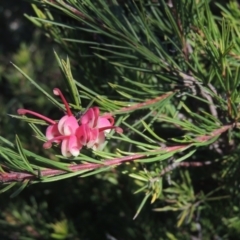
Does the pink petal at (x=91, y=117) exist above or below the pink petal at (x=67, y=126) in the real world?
below

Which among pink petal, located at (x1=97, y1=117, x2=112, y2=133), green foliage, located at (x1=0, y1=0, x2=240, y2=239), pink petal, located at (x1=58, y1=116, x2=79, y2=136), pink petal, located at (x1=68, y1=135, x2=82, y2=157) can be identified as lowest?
green foliage, located at (x1=0, y1=0, x2=240, y2=239)

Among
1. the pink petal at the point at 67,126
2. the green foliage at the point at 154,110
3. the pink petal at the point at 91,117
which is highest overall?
the pink petal at the point at 67,126

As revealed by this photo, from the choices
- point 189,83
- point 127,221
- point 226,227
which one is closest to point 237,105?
point 189,83

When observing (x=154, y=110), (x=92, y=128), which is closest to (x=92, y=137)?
(x=92, y=128)

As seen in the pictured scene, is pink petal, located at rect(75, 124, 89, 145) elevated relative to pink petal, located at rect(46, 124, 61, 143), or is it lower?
lower

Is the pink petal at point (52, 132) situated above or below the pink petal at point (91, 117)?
above

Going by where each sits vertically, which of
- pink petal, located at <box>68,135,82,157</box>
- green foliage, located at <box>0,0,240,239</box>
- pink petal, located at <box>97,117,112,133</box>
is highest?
pink petal, located at <box>68,135,82,157</box>

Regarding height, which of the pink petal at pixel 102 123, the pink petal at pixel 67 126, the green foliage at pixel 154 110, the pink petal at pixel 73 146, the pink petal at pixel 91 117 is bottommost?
the green foliage at pixel 154 110

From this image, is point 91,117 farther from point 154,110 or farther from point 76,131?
point 154,110

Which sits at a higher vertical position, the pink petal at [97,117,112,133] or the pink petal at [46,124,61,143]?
the pink petal at [46,124,61,143]

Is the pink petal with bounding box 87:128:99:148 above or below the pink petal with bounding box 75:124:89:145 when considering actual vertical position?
below
